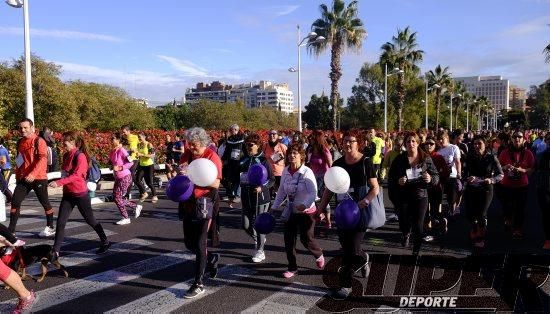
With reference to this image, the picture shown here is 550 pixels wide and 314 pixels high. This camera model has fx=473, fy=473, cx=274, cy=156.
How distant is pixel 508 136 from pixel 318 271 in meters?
4.62

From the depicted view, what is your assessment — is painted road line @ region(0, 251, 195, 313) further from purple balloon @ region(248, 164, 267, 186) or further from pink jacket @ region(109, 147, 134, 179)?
pink jacket @ region(109, 147, 134, 179)

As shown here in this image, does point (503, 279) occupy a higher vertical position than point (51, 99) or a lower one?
lower

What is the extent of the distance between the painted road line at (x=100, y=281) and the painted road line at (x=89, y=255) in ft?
2.20

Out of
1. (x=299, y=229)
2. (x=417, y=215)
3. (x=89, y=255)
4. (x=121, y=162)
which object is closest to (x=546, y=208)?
(x=417, y=215)

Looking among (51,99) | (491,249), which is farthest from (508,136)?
(51,99)

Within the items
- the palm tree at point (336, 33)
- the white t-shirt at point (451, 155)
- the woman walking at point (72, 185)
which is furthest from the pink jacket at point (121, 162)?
the palm tree at point (336, 33)

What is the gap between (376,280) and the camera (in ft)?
18.1

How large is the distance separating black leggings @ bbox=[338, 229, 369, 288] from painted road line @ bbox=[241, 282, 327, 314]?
0.89ft

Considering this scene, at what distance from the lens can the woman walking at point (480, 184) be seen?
23.7ft

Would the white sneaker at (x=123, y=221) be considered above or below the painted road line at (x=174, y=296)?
above

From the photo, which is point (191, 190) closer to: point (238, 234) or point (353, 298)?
point (353, 298)

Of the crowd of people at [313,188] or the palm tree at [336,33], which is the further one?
the palm tree at [336,33]

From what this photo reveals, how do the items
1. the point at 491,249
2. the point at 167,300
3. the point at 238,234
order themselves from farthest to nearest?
the point at 238,234 → the point at 491,249 → the point at 167,300

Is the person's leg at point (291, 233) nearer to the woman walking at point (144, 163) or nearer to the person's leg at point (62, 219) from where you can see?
the person's leg at point (62, 219)
